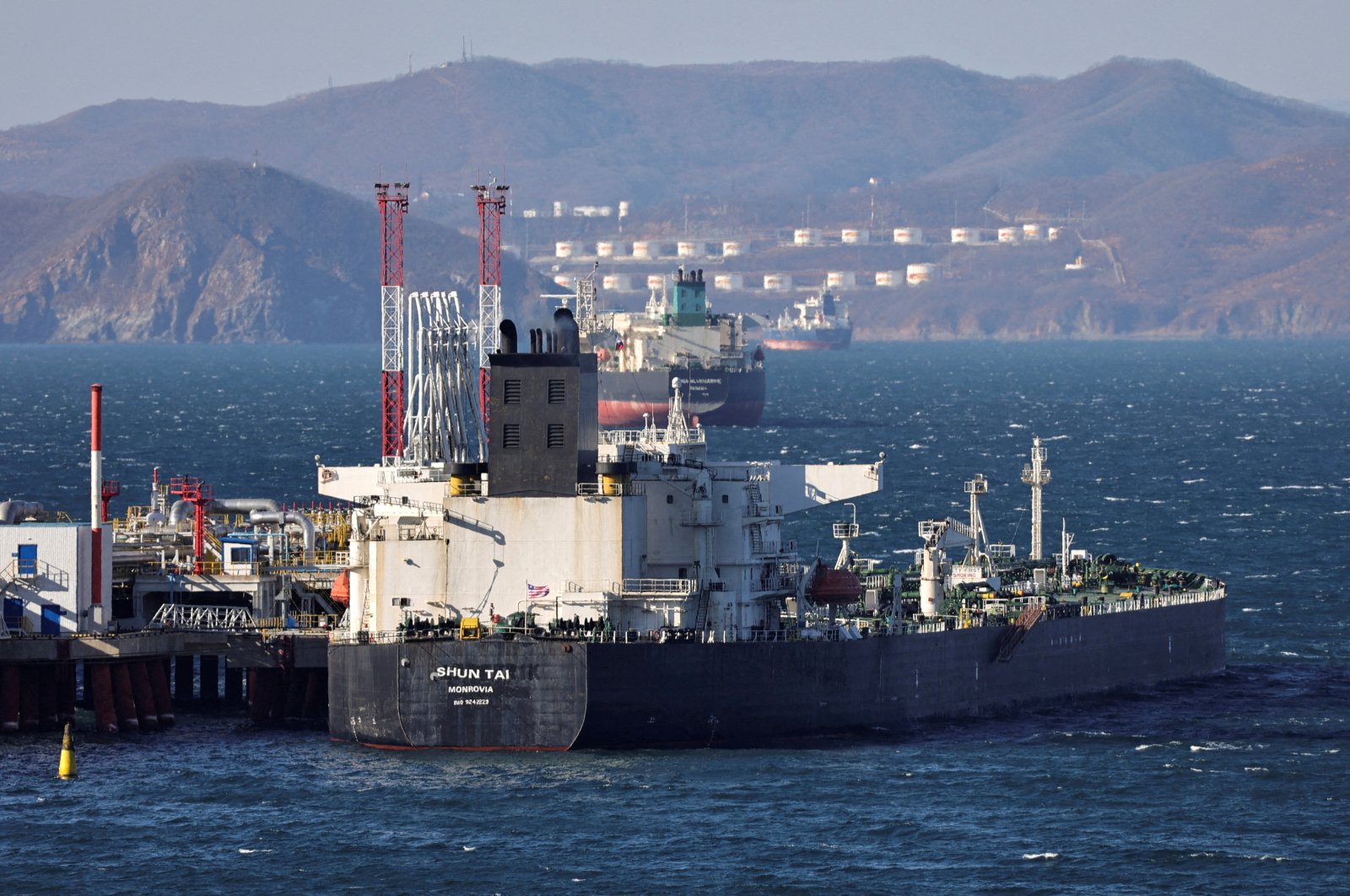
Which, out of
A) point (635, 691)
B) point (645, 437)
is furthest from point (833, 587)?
point (635, 691)

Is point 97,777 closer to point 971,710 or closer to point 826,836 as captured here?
point 826,836

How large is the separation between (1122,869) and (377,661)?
19.7 m

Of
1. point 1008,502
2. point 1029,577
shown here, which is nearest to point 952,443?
point 1008,502

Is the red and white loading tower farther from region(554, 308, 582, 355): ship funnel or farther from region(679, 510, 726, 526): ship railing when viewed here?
region(679, 510, 726, 526): ship railing

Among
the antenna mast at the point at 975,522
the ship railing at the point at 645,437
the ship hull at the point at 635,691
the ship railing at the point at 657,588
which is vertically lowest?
the ship hull at the point at 635,691

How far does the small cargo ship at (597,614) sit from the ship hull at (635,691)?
0.05 meters

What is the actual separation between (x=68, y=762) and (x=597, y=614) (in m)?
13.9

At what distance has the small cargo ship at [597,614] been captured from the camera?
210 ft

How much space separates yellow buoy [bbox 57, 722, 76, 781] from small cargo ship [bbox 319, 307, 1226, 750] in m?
6.85

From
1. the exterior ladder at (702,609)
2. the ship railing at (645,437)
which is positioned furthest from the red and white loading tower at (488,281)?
the exterior ladder at (702,609)

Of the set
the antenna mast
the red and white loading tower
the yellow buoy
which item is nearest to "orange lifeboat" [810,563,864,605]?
the antenna mast

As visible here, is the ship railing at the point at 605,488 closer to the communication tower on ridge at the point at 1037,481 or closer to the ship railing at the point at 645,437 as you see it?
the ship railing at the point at 645,437

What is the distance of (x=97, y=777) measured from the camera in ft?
210

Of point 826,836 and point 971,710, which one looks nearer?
point 826,836
